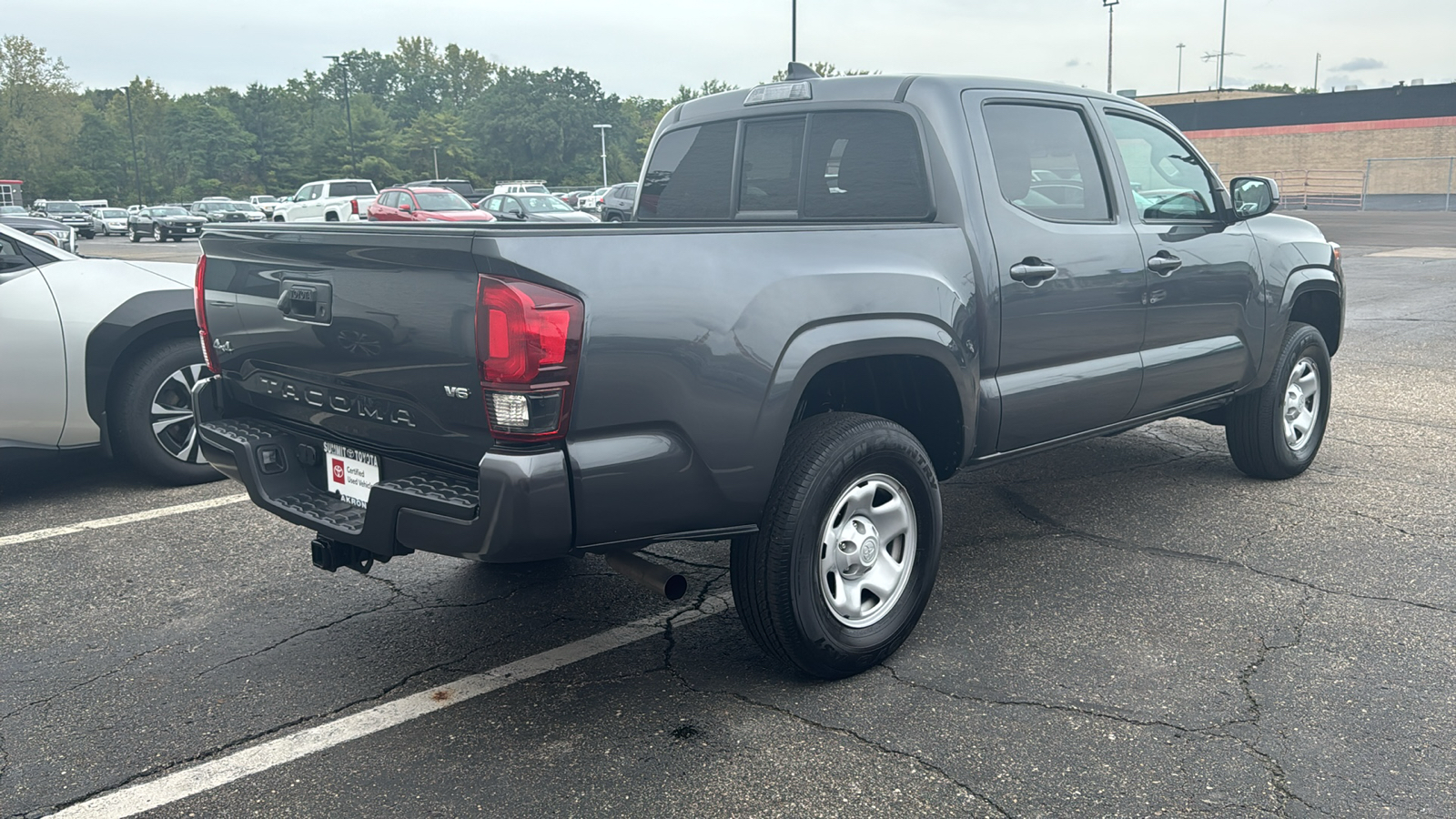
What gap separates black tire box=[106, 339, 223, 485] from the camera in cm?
568

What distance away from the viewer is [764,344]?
314 cm

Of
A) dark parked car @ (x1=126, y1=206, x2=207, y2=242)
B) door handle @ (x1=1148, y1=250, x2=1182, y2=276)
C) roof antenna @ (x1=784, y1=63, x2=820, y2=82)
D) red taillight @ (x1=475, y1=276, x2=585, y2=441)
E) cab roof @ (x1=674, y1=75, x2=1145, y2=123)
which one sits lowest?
red taillight @ (x1=475, y1=276, x2=585, y2=441)

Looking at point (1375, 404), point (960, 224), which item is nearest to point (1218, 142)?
point (1375, 404)

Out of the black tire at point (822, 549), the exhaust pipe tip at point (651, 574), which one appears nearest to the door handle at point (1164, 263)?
the black tire at point (822, 549)

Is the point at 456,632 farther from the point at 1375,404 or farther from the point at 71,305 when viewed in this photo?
the point at 1375,404

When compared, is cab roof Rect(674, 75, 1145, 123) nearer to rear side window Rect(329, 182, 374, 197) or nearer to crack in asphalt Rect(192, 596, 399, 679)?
crack in asphalt Rect(192, 596, 399, 679)

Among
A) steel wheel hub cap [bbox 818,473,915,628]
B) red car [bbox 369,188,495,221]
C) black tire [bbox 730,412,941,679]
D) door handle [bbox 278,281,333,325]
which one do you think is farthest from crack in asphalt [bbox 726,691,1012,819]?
red car [bbox 369,188,495,221]

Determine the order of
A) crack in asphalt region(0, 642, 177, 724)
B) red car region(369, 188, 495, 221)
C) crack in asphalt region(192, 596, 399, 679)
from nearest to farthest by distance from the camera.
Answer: crack in asphalt region(0, 642, 177, 724), crack in asphalt region(192, 596, 399, 679), red car region(369, 188, 495, 221)

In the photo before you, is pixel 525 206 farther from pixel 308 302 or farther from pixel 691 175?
pixel 308 302

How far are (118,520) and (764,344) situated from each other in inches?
148

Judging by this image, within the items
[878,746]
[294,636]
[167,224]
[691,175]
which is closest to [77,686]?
[294,636]

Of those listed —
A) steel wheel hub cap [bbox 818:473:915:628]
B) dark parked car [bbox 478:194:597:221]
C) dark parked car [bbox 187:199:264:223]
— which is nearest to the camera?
steel wheel hub cap [bbox 818:473:915:628]

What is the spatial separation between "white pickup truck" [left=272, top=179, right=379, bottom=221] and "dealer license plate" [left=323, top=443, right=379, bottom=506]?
34970mm

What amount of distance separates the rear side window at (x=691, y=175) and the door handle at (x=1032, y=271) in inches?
49.9
